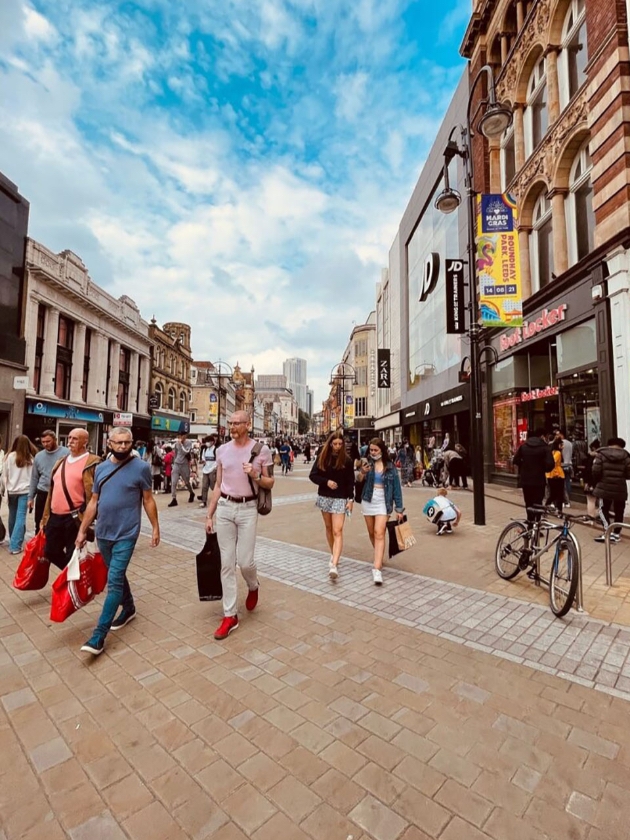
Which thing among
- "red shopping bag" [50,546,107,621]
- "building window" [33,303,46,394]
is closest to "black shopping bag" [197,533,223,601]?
"red shopping bag" [50,546,107,621]

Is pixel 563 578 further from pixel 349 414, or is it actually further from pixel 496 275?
pixel 349 414

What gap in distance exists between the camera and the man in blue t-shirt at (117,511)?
3764 mm

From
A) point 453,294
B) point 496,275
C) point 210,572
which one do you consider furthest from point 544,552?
point 453,294

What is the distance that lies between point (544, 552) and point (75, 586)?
16.9 ft

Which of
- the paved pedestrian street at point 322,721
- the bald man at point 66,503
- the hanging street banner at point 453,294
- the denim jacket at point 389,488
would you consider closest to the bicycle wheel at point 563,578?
the paved pedestrian street at point 322,721

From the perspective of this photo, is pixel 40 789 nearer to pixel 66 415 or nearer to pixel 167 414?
pixel 66 415

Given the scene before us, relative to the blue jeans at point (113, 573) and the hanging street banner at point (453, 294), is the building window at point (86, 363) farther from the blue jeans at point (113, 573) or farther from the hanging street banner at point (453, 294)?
the blue jeans at point (113, 573)

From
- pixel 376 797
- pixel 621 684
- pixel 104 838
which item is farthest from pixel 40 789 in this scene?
pixel 621 684

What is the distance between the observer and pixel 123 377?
39438 millimetres

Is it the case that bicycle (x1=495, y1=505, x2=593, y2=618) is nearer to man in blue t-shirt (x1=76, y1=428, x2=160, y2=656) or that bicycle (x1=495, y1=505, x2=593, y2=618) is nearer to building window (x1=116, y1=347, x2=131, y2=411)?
man in blue t-shirt (x1=76, y1=428, x2=160, y2=656)

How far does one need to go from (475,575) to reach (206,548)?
379cm

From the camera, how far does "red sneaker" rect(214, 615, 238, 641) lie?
3.89 meters

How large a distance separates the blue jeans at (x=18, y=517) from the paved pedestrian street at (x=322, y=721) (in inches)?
93.2

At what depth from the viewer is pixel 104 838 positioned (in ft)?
6.31
